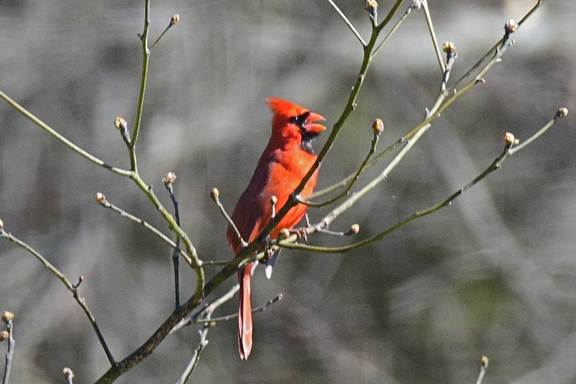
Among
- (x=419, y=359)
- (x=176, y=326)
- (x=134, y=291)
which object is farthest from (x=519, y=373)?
(x=176, y=326)

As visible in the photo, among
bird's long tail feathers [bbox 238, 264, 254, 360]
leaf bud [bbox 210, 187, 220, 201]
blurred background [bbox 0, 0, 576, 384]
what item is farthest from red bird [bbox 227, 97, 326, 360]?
blurred background [bbox 0, 0, 576, 384]

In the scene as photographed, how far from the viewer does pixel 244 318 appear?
352 cm

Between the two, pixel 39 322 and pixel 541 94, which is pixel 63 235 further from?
pixel 541 94

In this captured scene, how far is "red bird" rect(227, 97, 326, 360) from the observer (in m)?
3.75

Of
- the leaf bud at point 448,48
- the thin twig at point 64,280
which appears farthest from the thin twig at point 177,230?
the leaf bud at point 448,48

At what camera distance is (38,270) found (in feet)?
30.5

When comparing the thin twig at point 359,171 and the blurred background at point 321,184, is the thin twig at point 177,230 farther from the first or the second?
the blurred background at point 321,184

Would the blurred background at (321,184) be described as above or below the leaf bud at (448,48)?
above

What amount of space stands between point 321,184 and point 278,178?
5355 mm

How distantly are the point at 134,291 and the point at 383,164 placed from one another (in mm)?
2467

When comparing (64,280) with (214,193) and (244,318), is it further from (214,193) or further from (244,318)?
(244,318)

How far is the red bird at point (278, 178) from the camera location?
12.3 ft

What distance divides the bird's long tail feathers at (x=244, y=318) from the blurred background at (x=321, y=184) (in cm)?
519

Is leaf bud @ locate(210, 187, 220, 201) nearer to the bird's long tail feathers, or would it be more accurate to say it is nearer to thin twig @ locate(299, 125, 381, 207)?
thin twig @ locate(299, 125, 381, 207)
